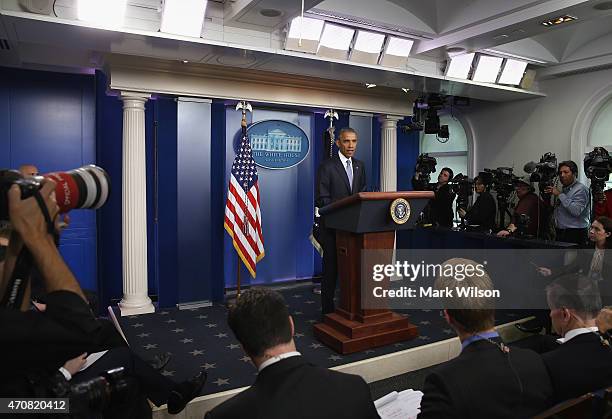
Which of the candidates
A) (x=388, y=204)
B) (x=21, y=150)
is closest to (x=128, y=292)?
(x=21, y=150)

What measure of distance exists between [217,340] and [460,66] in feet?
13.3

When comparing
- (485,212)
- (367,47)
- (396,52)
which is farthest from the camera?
(485,212)

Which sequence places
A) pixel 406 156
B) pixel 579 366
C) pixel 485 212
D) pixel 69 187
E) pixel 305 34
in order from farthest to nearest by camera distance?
pixel 406 156, pixel 485 212, pixel 305 34, pixel 579 366, pixel 69 187

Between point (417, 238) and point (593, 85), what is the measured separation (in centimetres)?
292

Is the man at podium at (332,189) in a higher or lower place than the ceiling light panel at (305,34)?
lower

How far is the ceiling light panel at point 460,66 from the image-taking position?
542 centimetres

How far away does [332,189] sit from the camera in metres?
3.99

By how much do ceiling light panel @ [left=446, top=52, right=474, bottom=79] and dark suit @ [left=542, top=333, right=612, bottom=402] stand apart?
4150 millimetres

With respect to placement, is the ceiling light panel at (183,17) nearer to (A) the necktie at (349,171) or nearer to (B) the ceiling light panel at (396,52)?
(A) the necktie at (349,171)

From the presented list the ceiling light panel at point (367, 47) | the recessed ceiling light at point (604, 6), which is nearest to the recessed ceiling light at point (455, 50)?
the ceiling light panel at point (367, 47)

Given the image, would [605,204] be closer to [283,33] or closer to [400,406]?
[283,33]

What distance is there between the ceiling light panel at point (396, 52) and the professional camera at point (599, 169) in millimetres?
2318

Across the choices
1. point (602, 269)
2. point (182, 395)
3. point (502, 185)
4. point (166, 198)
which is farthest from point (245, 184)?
point (502, 185)

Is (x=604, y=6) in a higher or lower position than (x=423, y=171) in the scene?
higher
